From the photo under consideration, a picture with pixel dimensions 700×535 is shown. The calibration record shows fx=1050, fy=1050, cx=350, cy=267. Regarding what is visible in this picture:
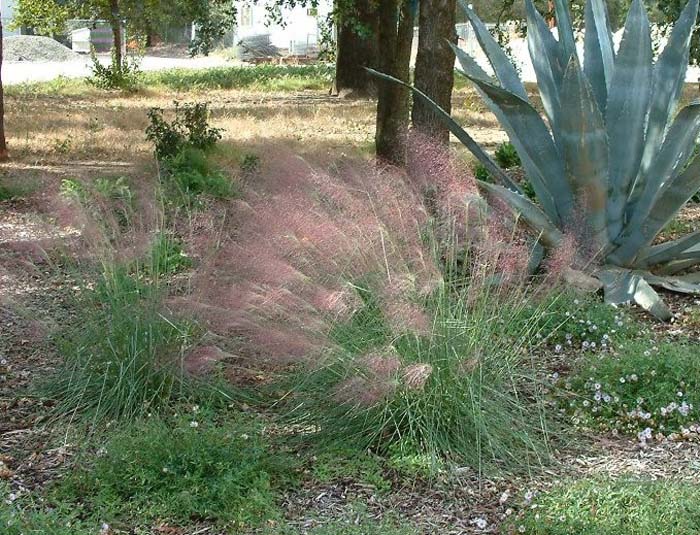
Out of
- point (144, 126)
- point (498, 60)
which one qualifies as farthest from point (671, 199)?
point (144, 126)

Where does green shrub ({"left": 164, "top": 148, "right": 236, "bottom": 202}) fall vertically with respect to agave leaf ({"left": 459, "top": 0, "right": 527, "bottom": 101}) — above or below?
below

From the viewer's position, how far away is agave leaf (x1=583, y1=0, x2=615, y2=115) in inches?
246

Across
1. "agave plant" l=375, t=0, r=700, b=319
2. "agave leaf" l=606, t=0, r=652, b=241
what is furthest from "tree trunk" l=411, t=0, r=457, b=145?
"agave leaf" l=606, t=0, r=652, b=241

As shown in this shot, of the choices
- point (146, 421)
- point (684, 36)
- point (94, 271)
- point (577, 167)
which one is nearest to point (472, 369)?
point (146, 421)

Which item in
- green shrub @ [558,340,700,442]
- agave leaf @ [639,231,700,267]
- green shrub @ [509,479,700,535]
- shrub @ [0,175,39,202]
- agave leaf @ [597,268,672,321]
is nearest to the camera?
green shrub @ [509,479,700,535]

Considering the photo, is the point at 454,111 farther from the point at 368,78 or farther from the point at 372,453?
the point at 372,453

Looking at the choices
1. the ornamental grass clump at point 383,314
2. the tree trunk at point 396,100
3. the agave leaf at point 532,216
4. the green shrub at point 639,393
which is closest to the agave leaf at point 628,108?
the agave leaf at point 532,216

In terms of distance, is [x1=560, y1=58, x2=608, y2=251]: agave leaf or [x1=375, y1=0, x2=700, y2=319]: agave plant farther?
[x1=375, y1=0, x2=700, y2=319]: agave plant

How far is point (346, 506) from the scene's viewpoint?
11.6ft

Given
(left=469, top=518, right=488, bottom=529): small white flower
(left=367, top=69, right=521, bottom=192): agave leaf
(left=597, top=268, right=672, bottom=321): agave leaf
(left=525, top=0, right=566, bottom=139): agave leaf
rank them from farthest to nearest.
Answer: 1. (left=525, top=0, right=566, bottom=139): agave leaf
2. (left=367, top=69, right=521, bottom=192): agave leaf
3. (left=597, top=268, right=672, bottom=321): agave leaf
4. (left=469, top=518, right=488, bottom=529): small white flower

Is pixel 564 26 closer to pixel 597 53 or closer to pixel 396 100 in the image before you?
pixel 597 53

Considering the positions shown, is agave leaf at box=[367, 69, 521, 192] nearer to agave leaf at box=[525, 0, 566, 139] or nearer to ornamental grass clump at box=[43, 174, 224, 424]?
agave leaf at box=[525, 0, 566, 139]

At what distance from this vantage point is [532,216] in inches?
229

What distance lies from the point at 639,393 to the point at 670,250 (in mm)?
1945
